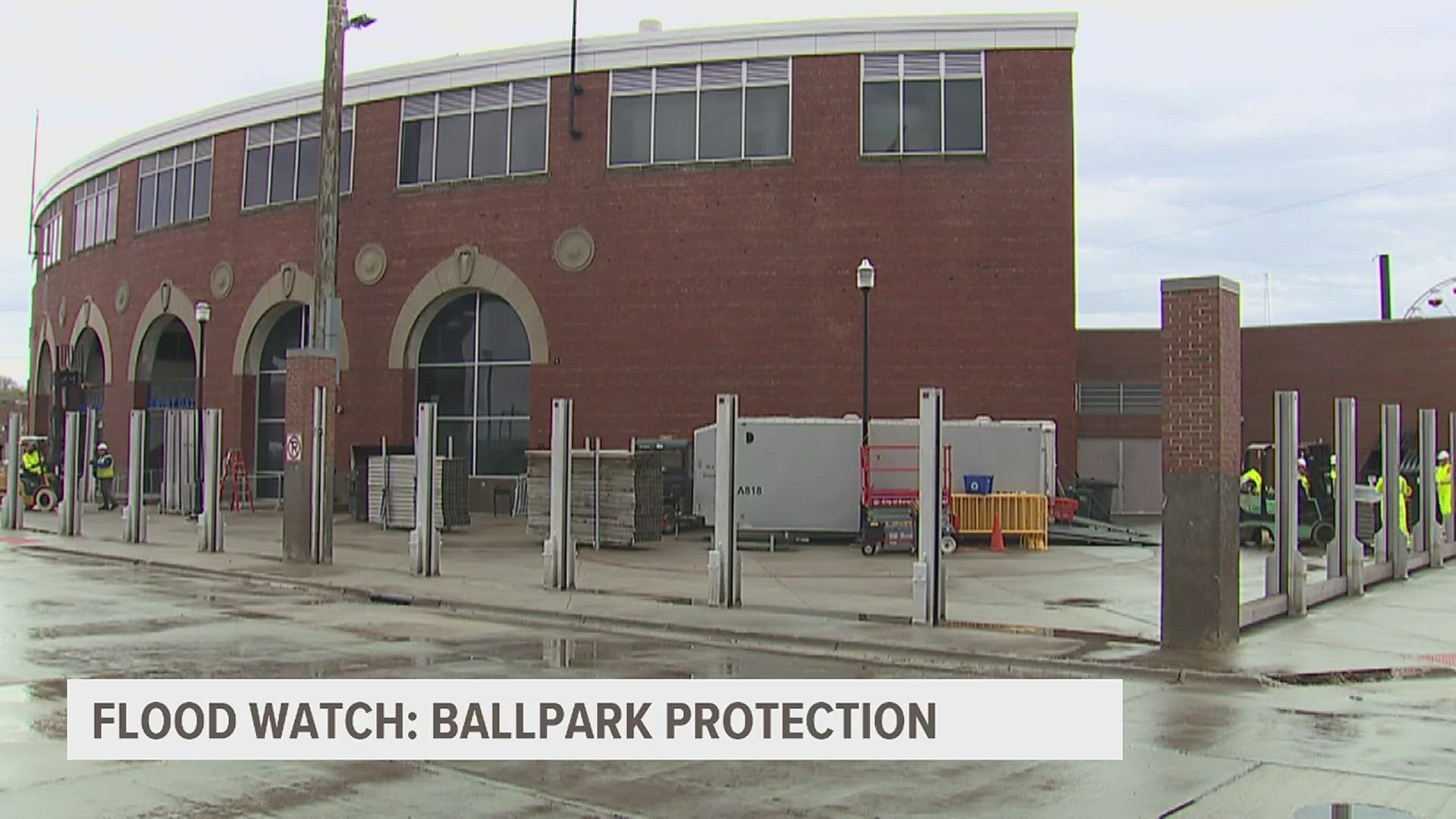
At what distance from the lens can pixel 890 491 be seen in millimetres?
25625

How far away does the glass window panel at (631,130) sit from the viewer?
32.1 metres

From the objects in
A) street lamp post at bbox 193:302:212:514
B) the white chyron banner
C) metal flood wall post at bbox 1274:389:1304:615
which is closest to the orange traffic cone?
metal flood wall post at bbox 1274:389:1304:615

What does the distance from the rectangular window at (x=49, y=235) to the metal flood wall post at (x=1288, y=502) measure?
47.4m

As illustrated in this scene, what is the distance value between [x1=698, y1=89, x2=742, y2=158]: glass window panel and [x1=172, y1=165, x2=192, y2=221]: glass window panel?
62.4ft

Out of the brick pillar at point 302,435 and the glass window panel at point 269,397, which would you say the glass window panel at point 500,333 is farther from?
the brick pillar at point 302,435

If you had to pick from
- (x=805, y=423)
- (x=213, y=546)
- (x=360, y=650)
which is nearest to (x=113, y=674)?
(x=360, y=650)

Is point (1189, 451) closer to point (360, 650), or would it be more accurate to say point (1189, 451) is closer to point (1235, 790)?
point (1235, 790)

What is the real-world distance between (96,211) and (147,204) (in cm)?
450

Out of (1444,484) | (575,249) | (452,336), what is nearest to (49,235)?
(452,336)

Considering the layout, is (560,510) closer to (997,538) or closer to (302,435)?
(302,435)

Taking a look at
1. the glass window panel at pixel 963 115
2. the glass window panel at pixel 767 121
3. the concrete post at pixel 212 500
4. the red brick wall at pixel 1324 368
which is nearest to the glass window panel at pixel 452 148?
the glass window panel at pixel 767 121

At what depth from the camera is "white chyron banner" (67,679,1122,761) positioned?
8219mm

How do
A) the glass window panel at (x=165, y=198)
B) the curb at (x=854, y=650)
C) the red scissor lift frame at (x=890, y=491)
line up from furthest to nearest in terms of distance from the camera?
the glass window panel at (x=165, y=198) → the red scissor lift frame at (x=890, y=491) → the curb at (x=854, y=650)

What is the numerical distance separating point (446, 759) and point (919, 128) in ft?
82.3
